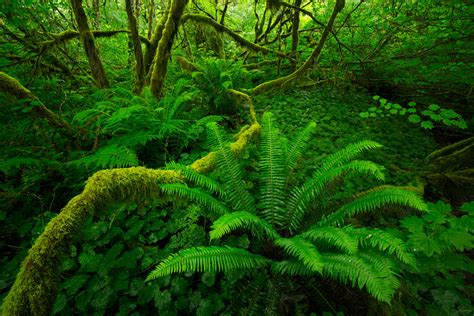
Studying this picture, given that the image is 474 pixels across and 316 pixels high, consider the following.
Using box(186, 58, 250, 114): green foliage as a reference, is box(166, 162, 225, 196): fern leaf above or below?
below

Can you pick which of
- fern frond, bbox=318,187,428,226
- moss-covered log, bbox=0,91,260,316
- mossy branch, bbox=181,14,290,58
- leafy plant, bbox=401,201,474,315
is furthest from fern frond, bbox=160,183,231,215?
mossy branch, bbox=181,14,290,58

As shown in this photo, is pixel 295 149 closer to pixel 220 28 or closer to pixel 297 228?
pixel 297 228

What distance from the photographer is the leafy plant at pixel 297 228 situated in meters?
1.42

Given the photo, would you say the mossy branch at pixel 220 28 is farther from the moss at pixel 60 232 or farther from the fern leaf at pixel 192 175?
the moss at pixel 60 232

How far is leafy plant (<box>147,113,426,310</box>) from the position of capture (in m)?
1.42

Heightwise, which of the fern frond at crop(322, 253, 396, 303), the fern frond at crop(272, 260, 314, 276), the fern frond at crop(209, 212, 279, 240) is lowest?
the fern frond at crop(272, 260, 314, 276)

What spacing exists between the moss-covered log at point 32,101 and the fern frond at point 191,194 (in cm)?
236

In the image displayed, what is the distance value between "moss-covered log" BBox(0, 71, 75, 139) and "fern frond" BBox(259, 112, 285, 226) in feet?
8.82

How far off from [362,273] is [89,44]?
4.71 meters

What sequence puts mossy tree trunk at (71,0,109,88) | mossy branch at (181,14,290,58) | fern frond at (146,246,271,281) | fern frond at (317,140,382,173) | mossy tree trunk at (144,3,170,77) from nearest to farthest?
fern frond at (146,246,271,281), fern frond at (317,140,382,173), mossy tree trunk at (71,0,109,88), mossy tree trunk at (144,3,170,77), mossy branch at (181,14,290,58)

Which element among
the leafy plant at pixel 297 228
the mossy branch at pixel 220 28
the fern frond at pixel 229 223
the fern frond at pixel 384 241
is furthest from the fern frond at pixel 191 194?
the mossy branch at pixel 220 28

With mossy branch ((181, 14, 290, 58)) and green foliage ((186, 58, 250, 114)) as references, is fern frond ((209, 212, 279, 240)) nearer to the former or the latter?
green foliage ((186, 58, 250, 114))

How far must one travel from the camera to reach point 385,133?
4.32m

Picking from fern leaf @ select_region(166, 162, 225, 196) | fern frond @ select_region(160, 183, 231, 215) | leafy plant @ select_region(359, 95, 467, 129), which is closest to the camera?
fern frond @ select_region(160, 183, 231, 215)
